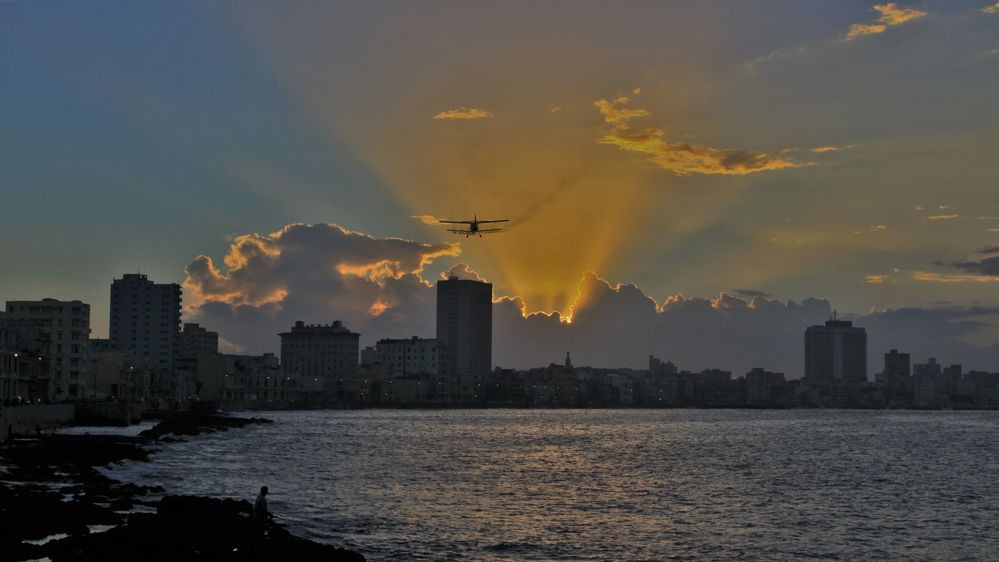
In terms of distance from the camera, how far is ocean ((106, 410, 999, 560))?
56.2m

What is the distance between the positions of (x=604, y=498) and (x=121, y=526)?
38603mm

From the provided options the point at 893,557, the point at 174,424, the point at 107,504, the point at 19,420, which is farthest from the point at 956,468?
the point at 174,424

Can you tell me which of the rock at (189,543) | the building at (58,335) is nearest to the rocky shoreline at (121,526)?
the rock at (189,543)

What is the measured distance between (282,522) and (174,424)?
12015cm

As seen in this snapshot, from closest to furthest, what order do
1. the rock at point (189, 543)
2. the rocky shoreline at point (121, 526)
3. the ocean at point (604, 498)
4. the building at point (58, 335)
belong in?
the rock at point (189, 543) → the rocky shoreline at point (121, 526) → the ocean at point (604, 498) → the building at point (58, 335)

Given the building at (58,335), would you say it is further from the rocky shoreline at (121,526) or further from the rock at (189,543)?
the rock at (189,543)

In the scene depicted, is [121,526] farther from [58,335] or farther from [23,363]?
[58,335]

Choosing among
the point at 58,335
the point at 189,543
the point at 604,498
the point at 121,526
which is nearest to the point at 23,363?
the point at 58,335

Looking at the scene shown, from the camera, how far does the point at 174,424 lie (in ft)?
572

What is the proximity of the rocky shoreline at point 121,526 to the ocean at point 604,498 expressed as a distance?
5836 mm

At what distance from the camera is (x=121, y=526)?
1885 inches

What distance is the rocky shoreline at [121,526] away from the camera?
42000mm

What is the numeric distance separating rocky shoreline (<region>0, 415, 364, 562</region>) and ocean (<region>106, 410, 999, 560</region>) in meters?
5.84

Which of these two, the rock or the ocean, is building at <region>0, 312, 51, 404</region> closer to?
the ocean
